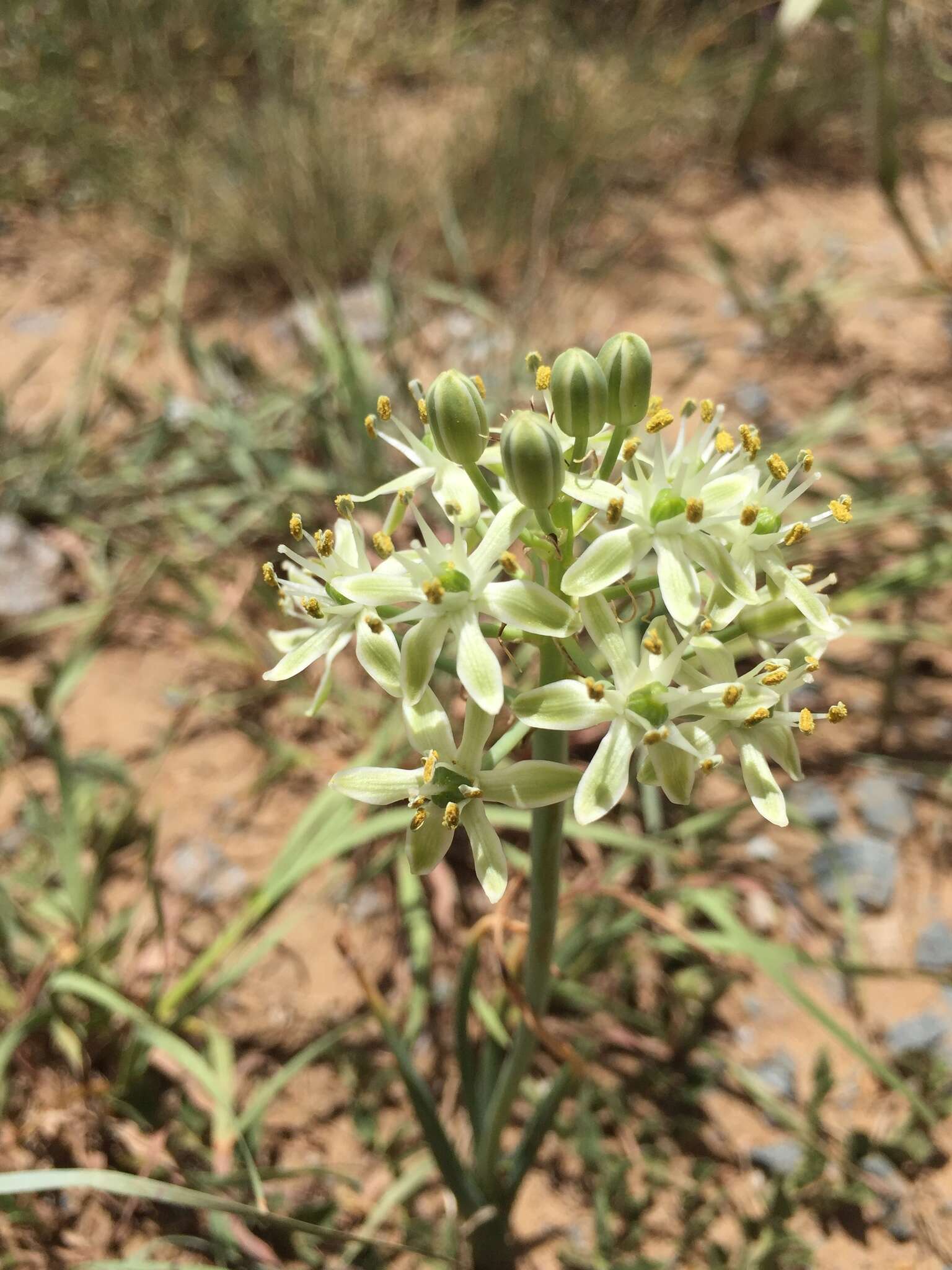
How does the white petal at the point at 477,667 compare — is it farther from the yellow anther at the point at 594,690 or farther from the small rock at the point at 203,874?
the small rock at the point at 203,874

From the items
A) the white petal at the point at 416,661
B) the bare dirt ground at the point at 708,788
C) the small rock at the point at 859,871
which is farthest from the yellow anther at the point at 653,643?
the small rock at the point at 859,871

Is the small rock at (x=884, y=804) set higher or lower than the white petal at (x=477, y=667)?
lower

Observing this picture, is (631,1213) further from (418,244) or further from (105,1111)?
(418,244)

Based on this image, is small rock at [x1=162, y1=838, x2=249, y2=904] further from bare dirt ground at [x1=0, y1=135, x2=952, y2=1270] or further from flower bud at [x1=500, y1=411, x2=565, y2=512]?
flower bud at [x1=500, y1=411, x2=565, y2=512]

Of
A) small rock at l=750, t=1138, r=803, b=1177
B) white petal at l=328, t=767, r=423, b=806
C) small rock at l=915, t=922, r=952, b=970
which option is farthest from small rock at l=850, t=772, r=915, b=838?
white petal at l=328, t=767, r=423, b=806

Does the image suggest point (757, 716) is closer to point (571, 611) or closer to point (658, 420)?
point (571, 611)

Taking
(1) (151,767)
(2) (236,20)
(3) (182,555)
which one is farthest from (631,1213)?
(2) (236,20)
